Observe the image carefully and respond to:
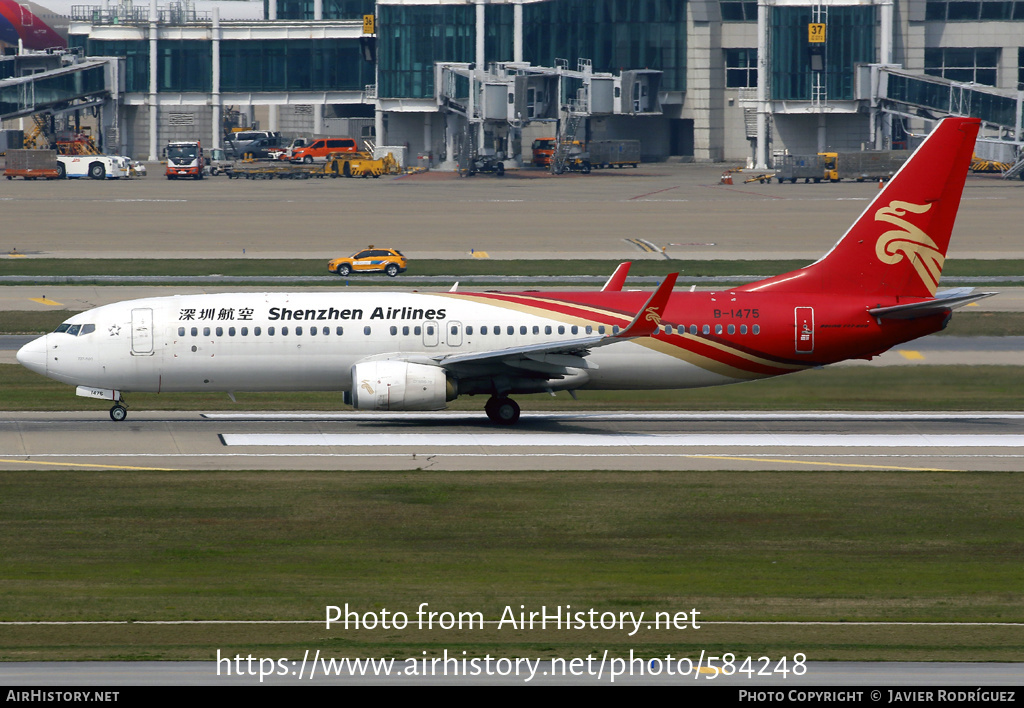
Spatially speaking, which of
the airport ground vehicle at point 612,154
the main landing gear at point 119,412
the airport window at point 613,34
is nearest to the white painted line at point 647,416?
the main landing gear at point 119,412

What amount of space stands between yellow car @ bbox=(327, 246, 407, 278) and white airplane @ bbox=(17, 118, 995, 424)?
4033 cm

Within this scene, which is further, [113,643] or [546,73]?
[546,73]

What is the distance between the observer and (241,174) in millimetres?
164125

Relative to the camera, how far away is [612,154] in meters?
177

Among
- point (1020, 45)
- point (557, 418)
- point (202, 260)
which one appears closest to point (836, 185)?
point (1020, 45)

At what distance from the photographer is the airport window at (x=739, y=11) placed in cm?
18025

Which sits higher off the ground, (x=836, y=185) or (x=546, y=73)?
(x=546, y=73)

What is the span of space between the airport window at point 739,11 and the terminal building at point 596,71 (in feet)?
0.65

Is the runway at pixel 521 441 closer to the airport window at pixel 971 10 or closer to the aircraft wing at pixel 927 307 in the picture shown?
the aircraft wing at pixel 927 307

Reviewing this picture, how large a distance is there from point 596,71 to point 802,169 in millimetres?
41129

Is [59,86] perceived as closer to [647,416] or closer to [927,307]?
[647,416]

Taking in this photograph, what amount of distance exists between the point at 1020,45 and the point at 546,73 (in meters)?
60.5

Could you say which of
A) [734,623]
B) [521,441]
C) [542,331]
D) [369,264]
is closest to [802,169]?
[369,264]

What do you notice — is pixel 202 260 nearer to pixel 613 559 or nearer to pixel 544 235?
pixel 544 235
